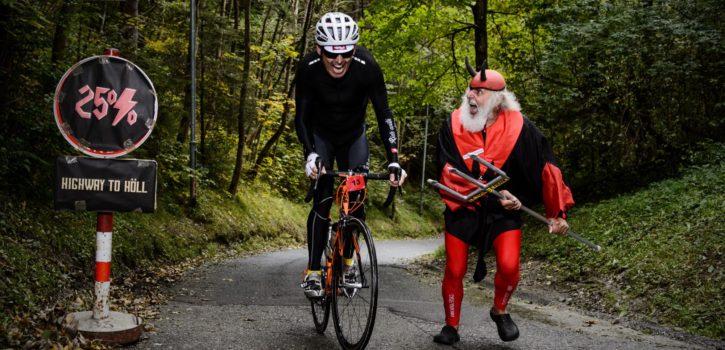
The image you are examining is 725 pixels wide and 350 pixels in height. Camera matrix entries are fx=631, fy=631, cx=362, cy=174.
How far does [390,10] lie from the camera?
13.9m

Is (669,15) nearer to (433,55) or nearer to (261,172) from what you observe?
(433,55)

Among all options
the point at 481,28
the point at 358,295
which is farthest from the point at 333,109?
the point at 481,28

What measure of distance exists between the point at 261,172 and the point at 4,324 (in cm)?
1725

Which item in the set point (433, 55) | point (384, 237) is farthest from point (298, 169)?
point (433, 55)

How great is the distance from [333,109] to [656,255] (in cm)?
512

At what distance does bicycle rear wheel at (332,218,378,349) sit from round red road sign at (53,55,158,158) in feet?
5.55

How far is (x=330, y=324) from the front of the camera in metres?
5.57

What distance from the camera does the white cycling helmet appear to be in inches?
186

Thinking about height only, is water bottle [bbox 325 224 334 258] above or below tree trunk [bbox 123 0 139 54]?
below

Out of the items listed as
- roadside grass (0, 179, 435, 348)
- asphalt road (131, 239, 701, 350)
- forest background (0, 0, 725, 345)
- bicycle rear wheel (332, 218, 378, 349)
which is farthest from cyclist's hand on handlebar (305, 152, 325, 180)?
forest background (0, 0, 725, 345)

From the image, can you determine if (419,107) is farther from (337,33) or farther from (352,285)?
(352,285)

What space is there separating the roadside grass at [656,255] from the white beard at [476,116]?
10.2ft

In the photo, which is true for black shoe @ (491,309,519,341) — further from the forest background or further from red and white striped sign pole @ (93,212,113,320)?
red and white striped sign pole @ (93,212,113,320)

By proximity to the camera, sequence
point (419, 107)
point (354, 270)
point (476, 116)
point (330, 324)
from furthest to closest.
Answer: point (419, 107) < point (330, 324) < point (476, 116) < point (354, 270)
